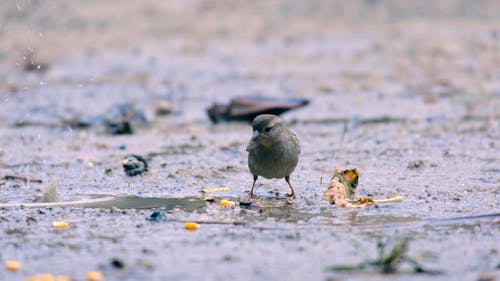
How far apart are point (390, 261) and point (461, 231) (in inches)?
40.2

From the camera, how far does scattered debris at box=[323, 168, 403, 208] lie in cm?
691

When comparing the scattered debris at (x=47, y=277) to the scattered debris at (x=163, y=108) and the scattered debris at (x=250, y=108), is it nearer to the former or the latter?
the scattered debris at (x=250, y=108)

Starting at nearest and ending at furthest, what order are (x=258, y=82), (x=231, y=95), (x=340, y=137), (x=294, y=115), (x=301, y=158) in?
(x=301, y=158) < (x=340, y=137) < (x=294, y=115) < (x=231, y=95) < (x=258, y=82)

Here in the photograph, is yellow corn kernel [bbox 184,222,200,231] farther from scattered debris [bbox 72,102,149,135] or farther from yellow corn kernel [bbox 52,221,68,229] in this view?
scattered debris [bbox 72,102,149,135]

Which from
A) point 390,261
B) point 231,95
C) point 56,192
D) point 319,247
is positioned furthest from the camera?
point 231,95

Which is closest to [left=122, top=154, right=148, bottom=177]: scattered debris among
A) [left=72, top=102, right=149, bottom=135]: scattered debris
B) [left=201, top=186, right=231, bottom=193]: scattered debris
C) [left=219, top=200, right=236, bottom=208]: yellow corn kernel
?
[left=201, top=186, right=231, bottom=193]: scattered debris

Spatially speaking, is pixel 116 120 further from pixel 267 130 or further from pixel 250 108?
pixel 267 130

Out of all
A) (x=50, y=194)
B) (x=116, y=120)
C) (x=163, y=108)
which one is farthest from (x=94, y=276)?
(x=163, y=108)

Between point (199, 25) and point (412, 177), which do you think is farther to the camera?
point (199, 25)

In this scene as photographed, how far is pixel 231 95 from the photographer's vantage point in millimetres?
14445

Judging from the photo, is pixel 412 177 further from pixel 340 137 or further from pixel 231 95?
pixel 231 95

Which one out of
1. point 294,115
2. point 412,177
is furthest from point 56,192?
point 294,115

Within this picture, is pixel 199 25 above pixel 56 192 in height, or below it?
above

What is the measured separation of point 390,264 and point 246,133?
6088mm
